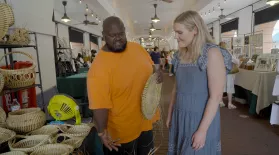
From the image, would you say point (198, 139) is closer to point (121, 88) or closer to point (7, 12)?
point (121, 88)

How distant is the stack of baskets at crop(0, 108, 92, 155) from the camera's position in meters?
1.11

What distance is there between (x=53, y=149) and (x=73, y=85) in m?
2.88

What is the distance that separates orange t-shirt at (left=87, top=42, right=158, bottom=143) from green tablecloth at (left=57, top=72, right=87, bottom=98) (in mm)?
2537

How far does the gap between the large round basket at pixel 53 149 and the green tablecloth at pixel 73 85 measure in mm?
2724

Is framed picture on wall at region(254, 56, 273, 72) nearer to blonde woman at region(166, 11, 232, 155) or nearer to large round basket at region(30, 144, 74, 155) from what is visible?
blonde woman at region(166, 11, 232, 155)

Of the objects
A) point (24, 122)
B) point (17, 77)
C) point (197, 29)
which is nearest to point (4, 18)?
point (17, 77)

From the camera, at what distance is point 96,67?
1275mm

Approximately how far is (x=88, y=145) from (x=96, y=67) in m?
0.57

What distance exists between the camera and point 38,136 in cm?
128

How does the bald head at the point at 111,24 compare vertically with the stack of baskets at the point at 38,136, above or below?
above

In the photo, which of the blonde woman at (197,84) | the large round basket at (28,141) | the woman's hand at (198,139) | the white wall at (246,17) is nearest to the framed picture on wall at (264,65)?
the blonde woman at (197,84)

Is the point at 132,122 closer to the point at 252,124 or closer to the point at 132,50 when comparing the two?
the point at 132,50

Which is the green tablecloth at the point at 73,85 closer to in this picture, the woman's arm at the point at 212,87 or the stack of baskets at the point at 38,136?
the stack of baskets at the point at 38,136

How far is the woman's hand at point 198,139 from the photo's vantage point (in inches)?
45.8
